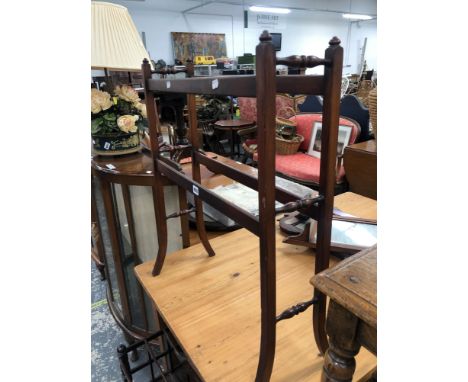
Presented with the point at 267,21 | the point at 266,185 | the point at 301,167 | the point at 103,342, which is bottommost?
the point at 103,342

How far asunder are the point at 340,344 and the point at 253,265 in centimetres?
70

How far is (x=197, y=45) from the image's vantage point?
8.16 m

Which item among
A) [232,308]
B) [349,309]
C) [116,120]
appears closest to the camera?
[349,309]

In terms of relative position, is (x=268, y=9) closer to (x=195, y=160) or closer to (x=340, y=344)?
(x=195, y=160)

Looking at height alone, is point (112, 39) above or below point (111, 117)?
above

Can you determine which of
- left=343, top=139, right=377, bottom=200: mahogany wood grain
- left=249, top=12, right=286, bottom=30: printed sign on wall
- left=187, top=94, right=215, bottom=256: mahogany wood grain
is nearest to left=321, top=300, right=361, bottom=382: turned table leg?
left=187, top=94, right=215, bottom=256: mahogany wood grain

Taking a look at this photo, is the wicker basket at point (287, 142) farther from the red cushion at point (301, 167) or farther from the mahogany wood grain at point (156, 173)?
the mahogany wood grain at point (156, 173)

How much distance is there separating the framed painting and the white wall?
0.13 m

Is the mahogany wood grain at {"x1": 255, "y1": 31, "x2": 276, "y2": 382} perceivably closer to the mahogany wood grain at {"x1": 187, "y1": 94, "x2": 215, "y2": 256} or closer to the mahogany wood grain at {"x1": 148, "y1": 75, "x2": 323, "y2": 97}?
the mahogany wood grain at {"x1": 148, "y1": 75, "x2": 323, "y2": 97}

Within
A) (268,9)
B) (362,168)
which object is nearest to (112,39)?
(362,168)

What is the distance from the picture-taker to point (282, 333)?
959mm

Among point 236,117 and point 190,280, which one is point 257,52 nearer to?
point 190,280

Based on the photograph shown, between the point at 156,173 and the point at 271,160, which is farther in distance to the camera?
the point at 156,173
